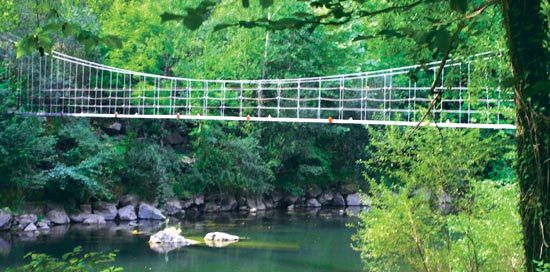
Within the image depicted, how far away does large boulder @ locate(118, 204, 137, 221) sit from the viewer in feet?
45.9

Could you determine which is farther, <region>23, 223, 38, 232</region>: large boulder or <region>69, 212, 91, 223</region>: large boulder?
<region>69, 212, 91, 223</region>: large boulder

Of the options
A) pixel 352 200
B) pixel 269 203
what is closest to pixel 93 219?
pixel 269 203

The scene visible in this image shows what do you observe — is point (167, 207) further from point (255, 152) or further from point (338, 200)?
point (338, 200)

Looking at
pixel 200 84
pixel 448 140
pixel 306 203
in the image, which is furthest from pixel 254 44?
pixel 448 140

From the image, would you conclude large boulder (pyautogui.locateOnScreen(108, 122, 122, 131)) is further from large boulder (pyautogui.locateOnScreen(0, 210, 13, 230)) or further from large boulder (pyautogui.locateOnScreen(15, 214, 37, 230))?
large boulder (pyautogui.locateOnScreen(0, 210, 13, 230))

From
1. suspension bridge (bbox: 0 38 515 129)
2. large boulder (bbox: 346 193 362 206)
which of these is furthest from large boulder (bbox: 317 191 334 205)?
suspension bridge (bbox: 0 38 515 129)

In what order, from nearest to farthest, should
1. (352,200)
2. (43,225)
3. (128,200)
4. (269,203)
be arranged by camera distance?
1. (43,225)
2. (128,200)
3. (269,203)
4. (352,200)

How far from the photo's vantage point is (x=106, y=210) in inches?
551

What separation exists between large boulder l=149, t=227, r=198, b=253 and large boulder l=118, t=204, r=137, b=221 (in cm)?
256

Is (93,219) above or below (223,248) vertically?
above

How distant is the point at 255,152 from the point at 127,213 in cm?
331

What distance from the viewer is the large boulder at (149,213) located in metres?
14.2

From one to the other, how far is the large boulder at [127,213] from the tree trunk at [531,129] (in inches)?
473

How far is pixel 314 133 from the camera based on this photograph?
1766 cm
